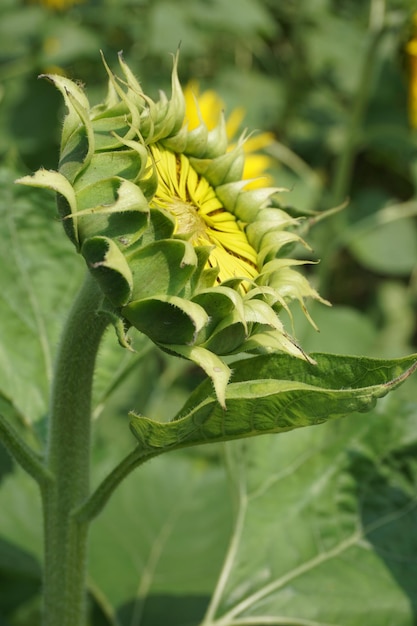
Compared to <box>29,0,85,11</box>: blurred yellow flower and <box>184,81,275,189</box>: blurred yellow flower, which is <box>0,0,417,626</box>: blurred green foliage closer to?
<box>29,0,85,11</box>: blurred yellow flower

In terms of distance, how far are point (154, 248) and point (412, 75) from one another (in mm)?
2283

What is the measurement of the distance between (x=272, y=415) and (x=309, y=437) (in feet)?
1.66

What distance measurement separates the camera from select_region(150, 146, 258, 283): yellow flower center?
3.07 ft

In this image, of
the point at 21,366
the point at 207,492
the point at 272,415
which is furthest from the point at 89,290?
the point at 207,492

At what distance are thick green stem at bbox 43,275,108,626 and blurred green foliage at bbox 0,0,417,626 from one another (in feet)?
0.52

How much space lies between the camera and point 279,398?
84 centimetres

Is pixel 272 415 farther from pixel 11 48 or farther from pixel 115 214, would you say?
pixel 11 48

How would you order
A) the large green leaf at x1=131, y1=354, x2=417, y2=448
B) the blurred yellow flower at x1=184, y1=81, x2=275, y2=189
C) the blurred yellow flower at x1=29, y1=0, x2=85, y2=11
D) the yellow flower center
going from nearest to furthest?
1. the large green leaf at x1=131, y1=354, x2=417, y2=448
2. the yellow flower center
3. the blurred yellow flower at x1=184, y1=81, x2=275, y2=189
4. the blurred yellow flower at x1=29, y1=0, x2=85, y2=11

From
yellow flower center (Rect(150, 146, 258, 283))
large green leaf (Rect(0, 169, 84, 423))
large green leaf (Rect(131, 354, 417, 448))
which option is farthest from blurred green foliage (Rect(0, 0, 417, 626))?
large green leaf (Rect(131, 354, 417, 448))

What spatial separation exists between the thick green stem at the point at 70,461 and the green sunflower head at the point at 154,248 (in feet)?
0.27

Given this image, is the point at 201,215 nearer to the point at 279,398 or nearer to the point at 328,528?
the point at 279,398

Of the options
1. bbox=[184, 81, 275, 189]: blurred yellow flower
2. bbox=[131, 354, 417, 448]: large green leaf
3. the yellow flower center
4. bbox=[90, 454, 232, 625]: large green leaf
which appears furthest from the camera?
bbox=[184, 81, 275, 189]: blurred yellow flower

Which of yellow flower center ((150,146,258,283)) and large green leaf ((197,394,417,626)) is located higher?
yellow flower center ((150,146,258,283))

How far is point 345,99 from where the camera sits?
4.01 m
